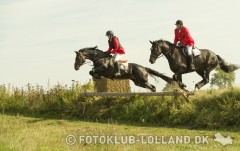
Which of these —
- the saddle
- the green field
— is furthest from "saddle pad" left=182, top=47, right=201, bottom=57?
the green field

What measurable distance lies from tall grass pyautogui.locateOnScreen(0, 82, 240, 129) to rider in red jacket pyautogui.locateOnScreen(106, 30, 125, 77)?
4.63 ft

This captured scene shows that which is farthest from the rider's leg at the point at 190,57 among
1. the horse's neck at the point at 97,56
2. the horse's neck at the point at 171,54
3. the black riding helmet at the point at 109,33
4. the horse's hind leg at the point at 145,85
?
the horse's neck at the point at 97,56

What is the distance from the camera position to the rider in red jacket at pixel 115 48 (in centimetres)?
1786

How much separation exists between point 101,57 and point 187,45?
12.2ft

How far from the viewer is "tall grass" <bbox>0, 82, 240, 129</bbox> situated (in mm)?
14406

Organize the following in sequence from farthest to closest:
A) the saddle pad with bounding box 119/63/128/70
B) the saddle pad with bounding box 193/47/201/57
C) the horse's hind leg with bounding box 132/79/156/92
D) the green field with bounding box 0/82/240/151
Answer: the horse's hind leg with bounding box 132/79/156/92 → the saddle pad with bounding box 119/63/128/70 → the saddle pad with bounding box 193/47/201/57 → the green field with bounding box 0/82/240/151

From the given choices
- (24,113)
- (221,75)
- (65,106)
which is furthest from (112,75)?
(221,75)

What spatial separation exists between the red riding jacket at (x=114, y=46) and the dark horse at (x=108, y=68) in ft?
1.01

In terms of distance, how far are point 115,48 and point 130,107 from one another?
279 centimetres

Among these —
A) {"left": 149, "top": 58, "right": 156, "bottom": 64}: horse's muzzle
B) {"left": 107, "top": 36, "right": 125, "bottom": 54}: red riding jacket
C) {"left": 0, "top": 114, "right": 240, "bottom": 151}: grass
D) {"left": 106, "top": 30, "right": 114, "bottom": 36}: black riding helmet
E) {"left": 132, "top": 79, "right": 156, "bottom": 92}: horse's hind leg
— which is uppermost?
{"left": 106, "top": 30, "right": 114, "bottom": 36}: black riding helmet

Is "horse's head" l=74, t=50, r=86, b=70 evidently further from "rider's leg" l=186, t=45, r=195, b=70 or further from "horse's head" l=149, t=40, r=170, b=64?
"rider's leg" l=186, t=45, r=195, b=70

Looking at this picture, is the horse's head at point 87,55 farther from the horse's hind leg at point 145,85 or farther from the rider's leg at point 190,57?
the rider's leg at point 190,57

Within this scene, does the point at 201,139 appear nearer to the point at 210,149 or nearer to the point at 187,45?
the point at 210,149

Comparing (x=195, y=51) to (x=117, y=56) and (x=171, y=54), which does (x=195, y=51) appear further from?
(x=117, y=56)
